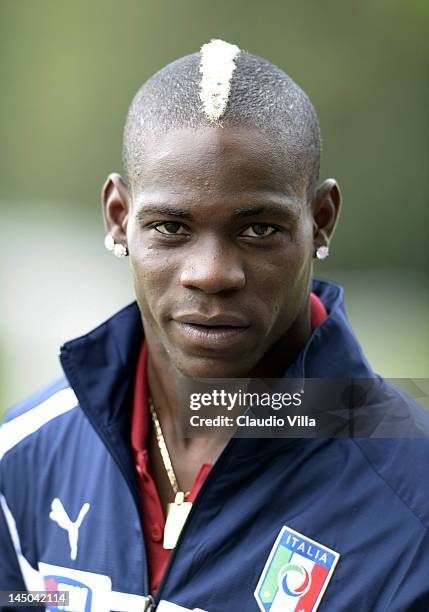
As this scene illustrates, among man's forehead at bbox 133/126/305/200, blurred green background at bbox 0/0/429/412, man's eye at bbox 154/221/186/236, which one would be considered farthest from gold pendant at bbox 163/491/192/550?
blurred green background at bbox 0/0/429/412

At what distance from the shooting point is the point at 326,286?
2.71 m

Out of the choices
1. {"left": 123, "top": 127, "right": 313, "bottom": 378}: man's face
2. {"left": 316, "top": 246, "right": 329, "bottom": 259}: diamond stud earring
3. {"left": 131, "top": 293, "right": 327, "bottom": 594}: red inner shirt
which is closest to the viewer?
{"left": 123, "top": 127, "right": 313, "bottom": 378}: man's face

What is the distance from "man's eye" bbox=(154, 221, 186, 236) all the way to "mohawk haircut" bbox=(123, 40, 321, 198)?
7.0 inches

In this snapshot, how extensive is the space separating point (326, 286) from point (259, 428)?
2.02ft

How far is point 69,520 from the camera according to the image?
2406mm

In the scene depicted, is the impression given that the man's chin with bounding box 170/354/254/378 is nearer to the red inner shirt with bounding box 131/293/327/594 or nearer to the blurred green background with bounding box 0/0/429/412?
the red inner shirt with bounding box 131/293/327/594

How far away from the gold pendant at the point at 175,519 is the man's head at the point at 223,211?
1.17 feet

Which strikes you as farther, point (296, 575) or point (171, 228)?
point (171, 228)

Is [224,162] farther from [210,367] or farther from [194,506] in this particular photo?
[194,506]

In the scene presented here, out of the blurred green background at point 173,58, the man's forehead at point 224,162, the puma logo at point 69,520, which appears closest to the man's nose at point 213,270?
the man's forehead at point 224,162

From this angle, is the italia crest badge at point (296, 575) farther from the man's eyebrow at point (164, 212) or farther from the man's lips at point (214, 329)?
the man's eyebrow at point (164, 212)

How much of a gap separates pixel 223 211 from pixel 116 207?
0.54m

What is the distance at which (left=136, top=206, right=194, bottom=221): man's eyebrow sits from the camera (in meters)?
2.19

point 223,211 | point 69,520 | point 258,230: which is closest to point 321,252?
point 258,230
